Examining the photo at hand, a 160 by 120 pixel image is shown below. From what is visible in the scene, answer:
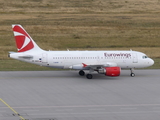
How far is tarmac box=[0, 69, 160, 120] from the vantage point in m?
38.4

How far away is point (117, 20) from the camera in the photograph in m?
117

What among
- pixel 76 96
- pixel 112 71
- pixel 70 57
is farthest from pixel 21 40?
pixel 76 96

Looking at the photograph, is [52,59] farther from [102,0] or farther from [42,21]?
[102,0]

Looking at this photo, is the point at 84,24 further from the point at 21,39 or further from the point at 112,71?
the point at 112,71

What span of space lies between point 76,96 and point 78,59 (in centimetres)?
1156

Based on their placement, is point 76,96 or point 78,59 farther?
point 78,59

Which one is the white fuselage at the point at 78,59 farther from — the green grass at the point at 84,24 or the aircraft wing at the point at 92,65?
the green grass at the point at 84,24

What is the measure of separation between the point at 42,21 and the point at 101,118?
80.1 metres

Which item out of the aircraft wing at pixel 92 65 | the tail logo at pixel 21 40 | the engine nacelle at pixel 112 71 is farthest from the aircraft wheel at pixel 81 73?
the tail logo at pixel 21 40

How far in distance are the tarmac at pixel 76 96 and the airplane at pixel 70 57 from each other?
167cm

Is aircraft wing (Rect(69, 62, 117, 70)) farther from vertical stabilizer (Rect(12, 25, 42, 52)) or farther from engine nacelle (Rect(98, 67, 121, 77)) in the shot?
vertical stabilizer (Rect(12, 25, 42, 52))

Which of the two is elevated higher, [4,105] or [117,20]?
[117,20]

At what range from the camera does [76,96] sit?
151 feet

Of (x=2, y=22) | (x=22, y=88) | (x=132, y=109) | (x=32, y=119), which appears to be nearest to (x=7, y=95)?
(x=22, y=88)
